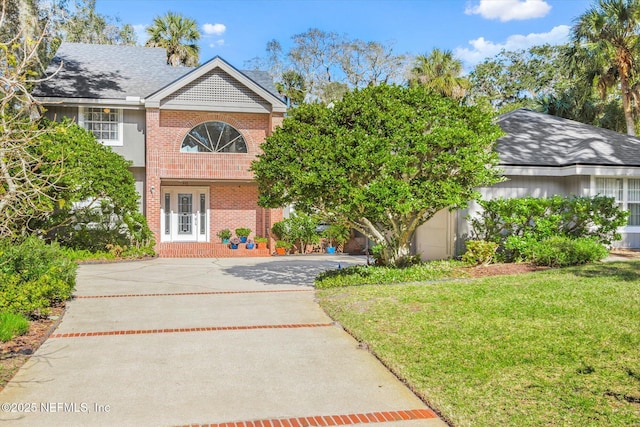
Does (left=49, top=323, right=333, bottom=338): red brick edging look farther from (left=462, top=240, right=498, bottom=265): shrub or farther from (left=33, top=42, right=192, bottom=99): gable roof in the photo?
(left=33, top=42, right=192, bottom=99): gable roof

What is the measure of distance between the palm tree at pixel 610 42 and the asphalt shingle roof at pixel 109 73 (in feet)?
46.1

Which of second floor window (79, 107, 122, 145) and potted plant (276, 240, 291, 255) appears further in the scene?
second floor window (79, 107, 122, 145)

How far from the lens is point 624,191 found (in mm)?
15922

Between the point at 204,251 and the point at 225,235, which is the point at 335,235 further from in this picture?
the point at 204,251

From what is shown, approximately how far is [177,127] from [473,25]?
19624 mm

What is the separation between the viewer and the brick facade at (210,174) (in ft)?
71.1

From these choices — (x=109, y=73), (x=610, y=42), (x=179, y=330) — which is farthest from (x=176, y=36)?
(x=179, y=330)

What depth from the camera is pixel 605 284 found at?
971cm

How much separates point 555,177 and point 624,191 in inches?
78.9

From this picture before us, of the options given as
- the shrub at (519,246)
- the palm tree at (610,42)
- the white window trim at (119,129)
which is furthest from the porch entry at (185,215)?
the palm tree at (610,42)

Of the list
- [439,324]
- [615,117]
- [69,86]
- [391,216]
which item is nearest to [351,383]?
[439,324]

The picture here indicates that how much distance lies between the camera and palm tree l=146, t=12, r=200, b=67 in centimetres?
3372

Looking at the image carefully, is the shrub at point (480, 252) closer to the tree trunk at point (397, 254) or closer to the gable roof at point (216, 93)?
the tree trunk at point (397, 254)

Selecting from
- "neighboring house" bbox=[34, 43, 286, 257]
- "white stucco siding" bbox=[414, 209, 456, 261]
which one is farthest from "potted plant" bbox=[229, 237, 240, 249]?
"white stucco siding" bbox=[414, 209, 456, 261]
